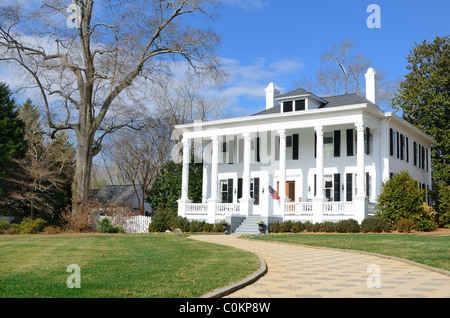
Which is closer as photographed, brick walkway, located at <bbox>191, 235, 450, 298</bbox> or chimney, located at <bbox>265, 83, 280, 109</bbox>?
brick walkway, located at <bbox>191, 235, 450, 298</bbox>

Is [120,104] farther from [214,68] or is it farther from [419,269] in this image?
[419,269]

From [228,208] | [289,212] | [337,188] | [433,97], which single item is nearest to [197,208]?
[228,208]

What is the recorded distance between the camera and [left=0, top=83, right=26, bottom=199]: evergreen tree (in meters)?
29.4

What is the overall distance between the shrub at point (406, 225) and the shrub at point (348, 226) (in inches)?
75.6

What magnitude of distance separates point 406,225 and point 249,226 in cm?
847

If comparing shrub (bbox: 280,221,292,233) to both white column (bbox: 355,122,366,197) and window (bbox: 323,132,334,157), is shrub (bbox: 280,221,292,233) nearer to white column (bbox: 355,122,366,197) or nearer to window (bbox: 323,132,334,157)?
white column (bbox: 355,122,366,197)

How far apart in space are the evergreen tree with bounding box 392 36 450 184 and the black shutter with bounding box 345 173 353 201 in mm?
12673

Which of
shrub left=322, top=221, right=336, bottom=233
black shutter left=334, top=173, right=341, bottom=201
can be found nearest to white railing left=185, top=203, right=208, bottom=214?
black shutter left=334, top=173, right=341, bottom=201

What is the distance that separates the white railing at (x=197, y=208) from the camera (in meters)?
29.5

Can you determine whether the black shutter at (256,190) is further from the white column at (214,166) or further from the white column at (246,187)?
the white column at (214,166)

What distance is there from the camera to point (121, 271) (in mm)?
8859

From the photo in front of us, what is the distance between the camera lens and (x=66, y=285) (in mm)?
7203

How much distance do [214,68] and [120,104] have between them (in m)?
6.58

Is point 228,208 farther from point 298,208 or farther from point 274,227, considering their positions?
point 298,208
